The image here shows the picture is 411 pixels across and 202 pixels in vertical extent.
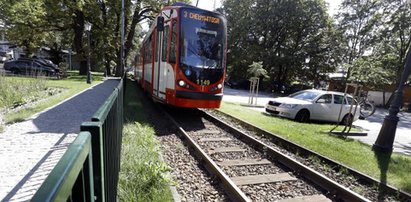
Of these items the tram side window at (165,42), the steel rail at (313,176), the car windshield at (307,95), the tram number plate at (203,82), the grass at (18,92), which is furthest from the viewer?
the car windshield at (307,95)

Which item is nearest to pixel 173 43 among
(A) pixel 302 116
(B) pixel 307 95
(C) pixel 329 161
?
(C) pixel 329 161

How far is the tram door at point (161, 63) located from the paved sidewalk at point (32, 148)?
2.59 meters

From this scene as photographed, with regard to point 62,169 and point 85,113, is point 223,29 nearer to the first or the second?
point 85,113

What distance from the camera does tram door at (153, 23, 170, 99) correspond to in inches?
355

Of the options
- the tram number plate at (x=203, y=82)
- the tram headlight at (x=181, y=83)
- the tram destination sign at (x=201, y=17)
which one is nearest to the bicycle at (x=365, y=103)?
the tram number plate at (x=203, y=82)

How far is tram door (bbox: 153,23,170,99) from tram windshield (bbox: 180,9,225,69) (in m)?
0.87

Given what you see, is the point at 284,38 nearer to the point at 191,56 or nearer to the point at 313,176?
the point at 191,56

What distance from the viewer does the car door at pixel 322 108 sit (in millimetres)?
12305

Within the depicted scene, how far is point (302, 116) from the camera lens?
12234 millimetres

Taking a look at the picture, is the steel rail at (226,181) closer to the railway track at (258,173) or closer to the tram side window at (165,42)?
the railway track at (258,173)

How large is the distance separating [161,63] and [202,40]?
179 cm

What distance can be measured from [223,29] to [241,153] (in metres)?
4.74

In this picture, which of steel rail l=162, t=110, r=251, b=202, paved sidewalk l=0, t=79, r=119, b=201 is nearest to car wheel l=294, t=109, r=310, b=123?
steel rail l=162, t=110, r=251, b=202

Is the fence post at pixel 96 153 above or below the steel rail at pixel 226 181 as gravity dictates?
above
